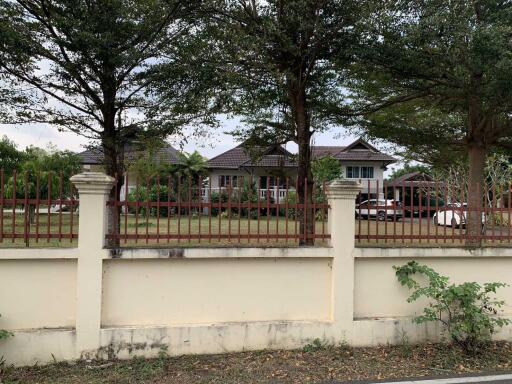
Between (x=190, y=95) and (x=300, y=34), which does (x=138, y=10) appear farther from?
(x=300, y=34)

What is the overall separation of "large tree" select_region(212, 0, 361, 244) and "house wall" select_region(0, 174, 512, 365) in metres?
0.57

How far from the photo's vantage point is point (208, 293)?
5.16 meters

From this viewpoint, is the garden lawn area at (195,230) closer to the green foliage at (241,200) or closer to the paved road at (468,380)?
the green foliage at (241,200)

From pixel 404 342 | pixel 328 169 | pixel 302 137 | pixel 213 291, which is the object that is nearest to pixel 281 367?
pixel 213 291

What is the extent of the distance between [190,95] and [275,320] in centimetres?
427

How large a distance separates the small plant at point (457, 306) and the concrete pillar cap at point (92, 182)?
3.50 meters

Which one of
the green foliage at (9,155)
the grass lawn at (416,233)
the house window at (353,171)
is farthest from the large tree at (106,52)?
the house window at (353,171)

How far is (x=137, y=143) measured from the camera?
9227 mm

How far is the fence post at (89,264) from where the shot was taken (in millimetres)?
4801

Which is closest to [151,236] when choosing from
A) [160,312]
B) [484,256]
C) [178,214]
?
[178,214]

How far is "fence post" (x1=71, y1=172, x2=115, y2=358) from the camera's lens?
189 inches

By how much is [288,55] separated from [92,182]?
149 inches

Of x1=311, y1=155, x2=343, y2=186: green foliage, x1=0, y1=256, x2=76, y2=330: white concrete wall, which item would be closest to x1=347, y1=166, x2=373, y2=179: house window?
x1=311, y1=155, x2=343, y2=186: green foliage

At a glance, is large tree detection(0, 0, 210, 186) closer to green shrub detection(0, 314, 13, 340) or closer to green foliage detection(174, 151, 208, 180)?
green shrub detection(0, 314, 13, 340)
